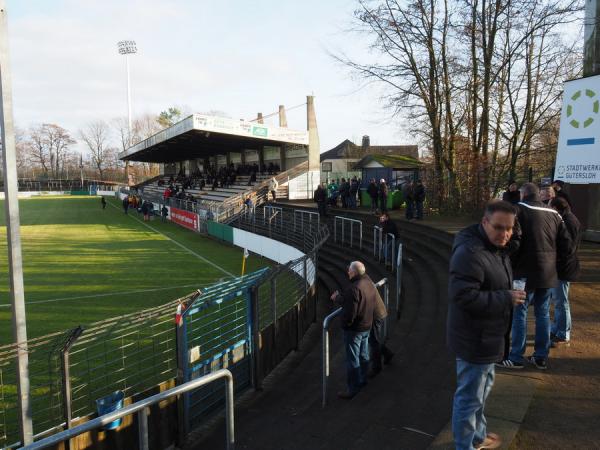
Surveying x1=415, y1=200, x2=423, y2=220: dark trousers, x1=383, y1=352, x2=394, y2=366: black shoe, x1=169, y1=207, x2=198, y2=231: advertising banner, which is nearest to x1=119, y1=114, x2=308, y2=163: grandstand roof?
x1=169, y1=207, x2=198, y2=231: advertising banner

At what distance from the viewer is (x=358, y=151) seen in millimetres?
67750

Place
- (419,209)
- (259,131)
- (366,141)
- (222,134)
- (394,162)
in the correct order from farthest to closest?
1. (366,141)
2. (222,134)
3. (259,131)
4. (394,162)
5. (419,209)

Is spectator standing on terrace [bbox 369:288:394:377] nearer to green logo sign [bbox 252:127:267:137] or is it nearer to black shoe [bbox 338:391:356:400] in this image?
black shoe [bbox 338:391:356:400]

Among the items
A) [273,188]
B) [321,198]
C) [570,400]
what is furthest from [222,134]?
[570,400]

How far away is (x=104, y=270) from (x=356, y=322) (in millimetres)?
12830

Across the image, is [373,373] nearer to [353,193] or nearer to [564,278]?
[564,278]

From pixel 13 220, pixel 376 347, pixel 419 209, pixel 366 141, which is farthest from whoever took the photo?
pixel 366 141

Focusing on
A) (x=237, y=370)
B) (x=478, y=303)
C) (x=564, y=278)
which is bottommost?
(x=237, y=370)

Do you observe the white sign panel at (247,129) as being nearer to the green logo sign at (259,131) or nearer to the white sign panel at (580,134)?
the green logo sign at (259,131)

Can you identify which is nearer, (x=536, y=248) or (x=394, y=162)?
(x=536, y=248)

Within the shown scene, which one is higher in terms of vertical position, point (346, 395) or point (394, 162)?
point (394, 162)

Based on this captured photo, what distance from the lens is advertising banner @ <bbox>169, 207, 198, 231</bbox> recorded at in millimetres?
27000

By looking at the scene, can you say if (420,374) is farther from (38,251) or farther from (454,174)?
(38,251)

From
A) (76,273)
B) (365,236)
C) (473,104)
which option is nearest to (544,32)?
(473,104)
